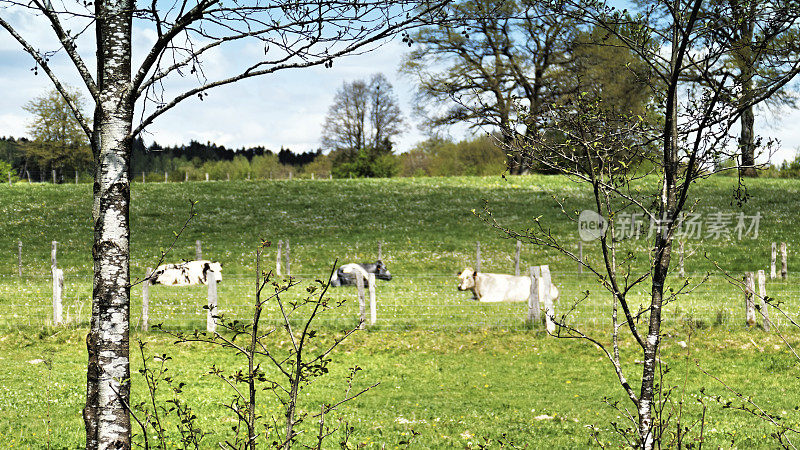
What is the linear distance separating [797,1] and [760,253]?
24.6 m

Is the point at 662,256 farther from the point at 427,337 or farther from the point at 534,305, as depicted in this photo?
the point at 534,305

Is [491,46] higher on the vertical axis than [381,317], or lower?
higher

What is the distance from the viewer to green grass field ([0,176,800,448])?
8352 mm

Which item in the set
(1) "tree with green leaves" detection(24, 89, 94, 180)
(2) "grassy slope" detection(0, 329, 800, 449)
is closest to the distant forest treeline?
(1) "tree with green leaves" detection(24, 89, 94, 180)

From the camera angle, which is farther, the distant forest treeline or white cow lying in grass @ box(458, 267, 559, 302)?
the distant forest treeline

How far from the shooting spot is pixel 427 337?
13.1 metres

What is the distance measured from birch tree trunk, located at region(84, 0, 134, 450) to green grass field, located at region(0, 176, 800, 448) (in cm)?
137

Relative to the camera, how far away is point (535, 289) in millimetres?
13852

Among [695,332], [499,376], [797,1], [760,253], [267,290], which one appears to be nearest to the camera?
[797,1]

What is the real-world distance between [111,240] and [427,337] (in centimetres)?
986

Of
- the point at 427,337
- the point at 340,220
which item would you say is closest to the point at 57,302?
the point at 427,337

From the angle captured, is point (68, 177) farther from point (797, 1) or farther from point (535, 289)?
point (797, 1)

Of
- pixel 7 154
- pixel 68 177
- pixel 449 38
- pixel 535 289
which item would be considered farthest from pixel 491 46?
pixel 7 154

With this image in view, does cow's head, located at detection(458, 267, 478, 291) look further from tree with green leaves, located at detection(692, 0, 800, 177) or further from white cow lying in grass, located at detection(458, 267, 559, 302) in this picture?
tree with green leaves, located at detection(692, 0, 800, 177)
